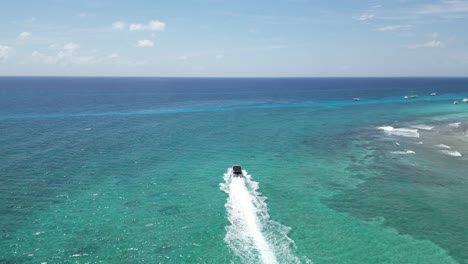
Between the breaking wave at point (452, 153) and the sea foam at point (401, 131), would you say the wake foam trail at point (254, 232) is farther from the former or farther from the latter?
the sea foam at point (401, 131)

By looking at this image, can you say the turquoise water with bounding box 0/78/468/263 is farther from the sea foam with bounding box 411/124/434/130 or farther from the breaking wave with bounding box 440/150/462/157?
the sea foam with bounding box 411/124/434/130

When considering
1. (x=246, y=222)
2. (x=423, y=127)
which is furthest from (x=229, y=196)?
(x=423, y=127)

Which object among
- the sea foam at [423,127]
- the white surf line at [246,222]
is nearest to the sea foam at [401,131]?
the sea foam at [423,127]

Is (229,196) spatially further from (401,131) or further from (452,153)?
(401,131)

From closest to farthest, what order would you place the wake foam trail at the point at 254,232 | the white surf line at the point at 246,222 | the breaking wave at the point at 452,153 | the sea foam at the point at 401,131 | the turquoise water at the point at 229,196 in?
the wake foam trail at the point at 254,232, the white surf line at the point at 246,222, the turquoise water at the point at 229,196, the breaking wave at the point at 452,153, the sea foam at the point at 401,131

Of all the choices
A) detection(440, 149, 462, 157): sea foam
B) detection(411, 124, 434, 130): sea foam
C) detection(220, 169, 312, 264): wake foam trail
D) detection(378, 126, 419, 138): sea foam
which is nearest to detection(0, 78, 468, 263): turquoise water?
detection(220, 169, 312, 264): wake foam trail

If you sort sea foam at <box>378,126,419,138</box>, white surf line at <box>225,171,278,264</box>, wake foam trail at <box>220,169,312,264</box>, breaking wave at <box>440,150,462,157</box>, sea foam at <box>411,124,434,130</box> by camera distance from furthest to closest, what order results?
sea foam at <box>411,124,434,130</box> < sea foam at <box>378,126,419,138</box> < breaking wave at <box>440,150,462,157</box> < white surf line at <box>225,171,278,264</box> < wake foam trail at <box>220,169,312,264</box>

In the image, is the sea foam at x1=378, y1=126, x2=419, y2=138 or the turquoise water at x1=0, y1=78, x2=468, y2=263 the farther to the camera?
the sea foam at x1=378, y1=126, x2=419, y2=138
